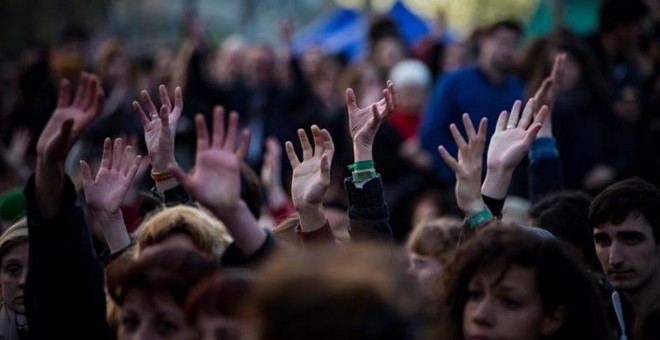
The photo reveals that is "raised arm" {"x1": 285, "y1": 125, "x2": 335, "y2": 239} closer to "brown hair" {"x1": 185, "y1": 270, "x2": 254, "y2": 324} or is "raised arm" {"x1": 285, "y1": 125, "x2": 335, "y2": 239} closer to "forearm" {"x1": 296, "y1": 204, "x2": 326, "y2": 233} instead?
"forearm" {"x1": 296, "y1": 204, "x2": 326, "y2": 233}

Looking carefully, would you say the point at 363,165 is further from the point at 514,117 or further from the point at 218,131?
the point at 218,131

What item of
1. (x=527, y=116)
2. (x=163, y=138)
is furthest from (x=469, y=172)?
(x=163, y=138)

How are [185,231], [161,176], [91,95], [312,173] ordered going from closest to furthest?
[91,95] → [185,231] → [312,173] → [161,176]

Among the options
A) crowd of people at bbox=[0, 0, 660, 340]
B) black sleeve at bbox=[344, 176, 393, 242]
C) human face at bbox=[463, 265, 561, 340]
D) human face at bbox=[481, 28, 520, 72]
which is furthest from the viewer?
human face at bbox=[481, 28, 520, 72]

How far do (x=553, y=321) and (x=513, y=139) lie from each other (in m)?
1.57

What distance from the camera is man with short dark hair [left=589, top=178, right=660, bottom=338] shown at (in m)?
6.02

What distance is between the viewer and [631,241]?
607 cm

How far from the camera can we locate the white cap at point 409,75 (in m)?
12.8

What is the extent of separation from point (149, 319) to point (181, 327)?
0.11m

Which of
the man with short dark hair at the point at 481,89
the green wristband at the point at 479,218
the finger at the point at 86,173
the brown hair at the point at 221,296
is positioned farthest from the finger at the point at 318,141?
the man with short dark hair at the point at 481,89

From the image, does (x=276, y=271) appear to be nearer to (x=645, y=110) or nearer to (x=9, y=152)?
(x=645, y=110)

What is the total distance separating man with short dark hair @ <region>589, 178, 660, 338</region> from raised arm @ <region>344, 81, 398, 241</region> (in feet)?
2.97

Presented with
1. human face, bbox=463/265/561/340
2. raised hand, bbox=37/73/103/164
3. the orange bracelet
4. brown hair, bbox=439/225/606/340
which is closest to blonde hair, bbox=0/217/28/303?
the orange bracelet

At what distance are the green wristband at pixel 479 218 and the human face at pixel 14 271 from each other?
1721mm
